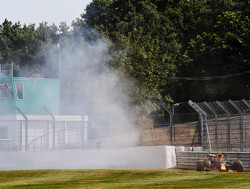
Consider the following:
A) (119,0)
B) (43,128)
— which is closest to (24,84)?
(43,128)

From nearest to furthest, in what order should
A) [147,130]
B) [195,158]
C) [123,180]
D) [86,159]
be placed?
[123,180]
[195,158]
[86,159]
[147,130]

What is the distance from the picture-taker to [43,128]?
28.1m

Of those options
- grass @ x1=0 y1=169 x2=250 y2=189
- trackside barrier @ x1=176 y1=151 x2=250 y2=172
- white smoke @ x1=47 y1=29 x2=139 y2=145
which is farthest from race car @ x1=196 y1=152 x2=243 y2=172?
white smoke @ x1=47 y1=29 x2=139 y2=145

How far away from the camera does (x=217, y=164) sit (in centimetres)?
1917

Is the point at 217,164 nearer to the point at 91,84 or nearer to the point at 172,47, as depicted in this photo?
the point at 91,84

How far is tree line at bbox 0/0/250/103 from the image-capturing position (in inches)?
1537

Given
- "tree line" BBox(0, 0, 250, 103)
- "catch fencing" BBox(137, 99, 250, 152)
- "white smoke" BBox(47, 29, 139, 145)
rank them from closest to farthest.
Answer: "catch fencing" BBox(137, 99, 250, 152) < "white smoke" BBox(47, 29, 139, 145) < "tree line" BBox(0, 0, 250, 103)

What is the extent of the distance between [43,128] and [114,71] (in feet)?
30.8

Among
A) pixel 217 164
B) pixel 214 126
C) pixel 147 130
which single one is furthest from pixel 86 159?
pixel 217 164

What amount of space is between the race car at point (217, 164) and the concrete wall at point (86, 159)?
213 centimetres

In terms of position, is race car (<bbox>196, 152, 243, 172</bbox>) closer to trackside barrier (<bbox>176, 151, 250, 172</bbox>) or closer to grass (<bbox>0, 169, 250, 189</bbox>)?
trackside barrier (<bbox>176, 151, 250, 172</bbox>)

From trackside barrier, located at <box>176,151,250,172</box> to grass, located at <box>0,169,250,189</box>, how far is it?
2080mm

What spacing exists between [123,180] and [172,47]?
36.9 m

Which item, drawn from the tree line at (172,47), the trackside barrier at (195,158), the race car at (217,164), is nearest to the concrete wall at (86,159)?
the trackside barrier at (195,158)
